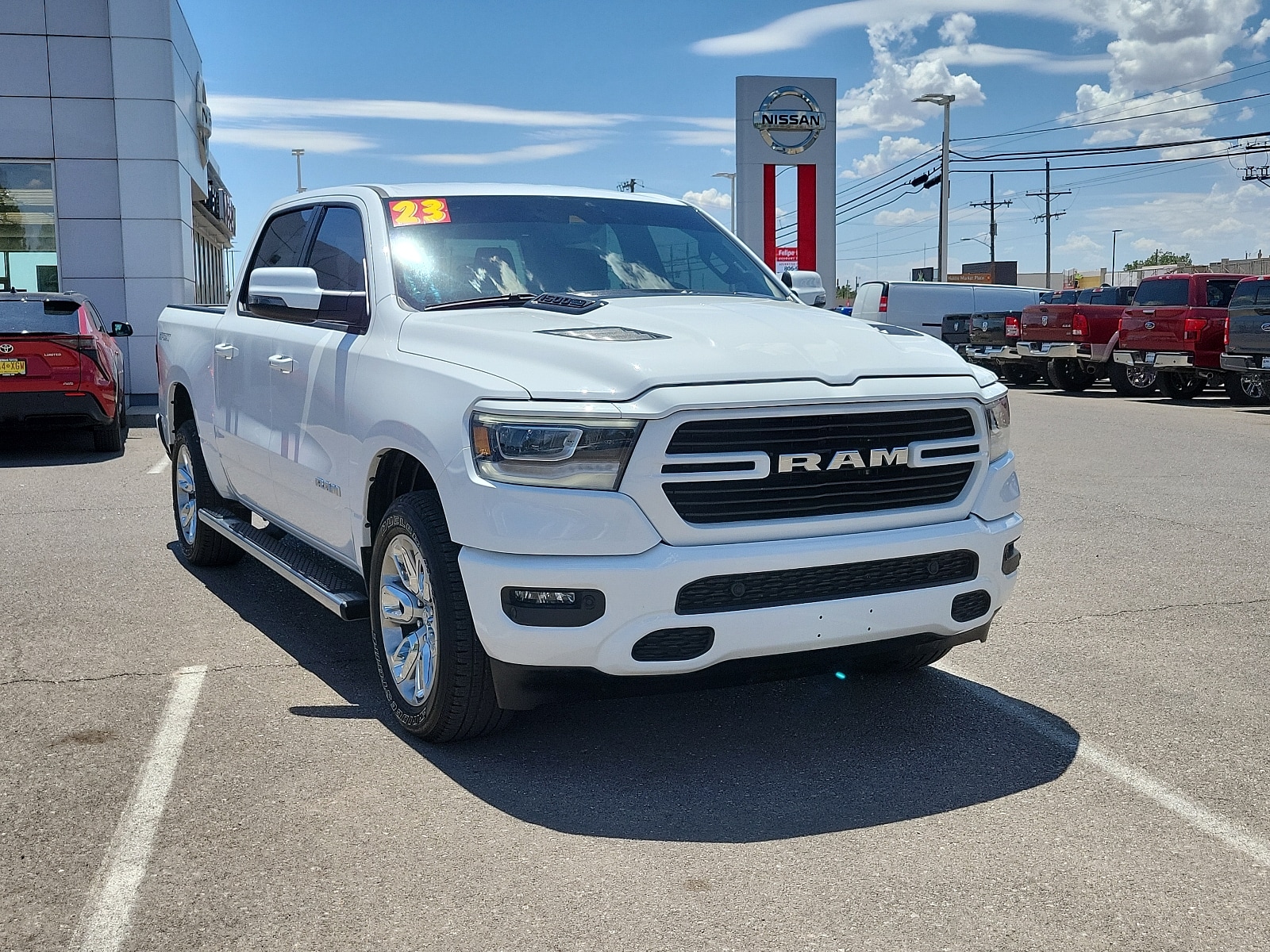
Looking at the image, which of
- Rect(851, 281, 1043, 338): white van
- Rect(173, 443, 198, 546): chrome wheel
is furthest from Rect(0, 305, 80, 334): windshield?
Rect(851, 281, 1043, 338): white van

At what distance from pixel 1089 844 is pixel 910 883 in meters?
0.60

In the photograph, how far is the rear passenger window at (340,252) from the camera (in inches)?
206

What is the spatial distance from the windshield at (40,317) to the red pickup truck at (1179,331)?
1582cm

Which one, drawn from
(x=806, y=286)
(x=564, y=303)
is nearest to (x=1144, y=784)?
(x=564, y=303)

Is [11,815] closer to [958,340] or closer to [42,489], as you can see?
[42,489]

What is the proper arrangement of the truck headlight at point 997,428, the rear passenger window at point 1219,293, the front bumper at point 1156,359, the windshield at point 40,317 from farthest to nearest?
1. the rear passenger window at point 1219,293
2. the front bumper at point 1156,359
3. the windshield at point 40,317
4. the truck headlight at point 997,428

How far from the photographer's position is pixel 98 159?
802 inches

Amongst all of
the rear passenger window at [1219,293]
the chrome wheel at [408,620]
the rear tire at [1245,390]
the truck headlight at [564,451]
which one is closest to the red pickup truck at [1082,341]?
the rear passenger window at [1219,293]

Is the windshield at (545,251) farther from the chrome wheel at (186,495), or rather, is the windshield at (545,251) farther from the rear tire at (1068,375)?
the rear tire at (1068,375)

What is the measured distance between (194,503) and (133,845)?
154 inches

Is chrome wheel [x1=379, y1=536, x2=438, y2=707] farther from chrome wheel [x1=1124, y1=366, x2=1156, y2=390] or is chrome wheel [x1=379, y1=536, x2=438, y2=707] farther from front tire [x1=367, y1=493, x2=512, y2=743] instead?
chrome wheel [x1=1124, y1=366, x2=1156, y2=390]

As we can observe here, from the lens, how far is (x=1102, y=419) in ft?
58.3

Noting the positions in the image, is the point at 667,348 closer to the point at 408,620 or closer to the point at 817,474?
the point at 817,474

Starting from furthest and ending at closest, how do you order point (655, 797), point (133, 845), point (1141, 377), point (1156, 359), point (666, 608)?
point (1141, 377), point (1156, 359), point (655, 797), point (666, 608), point (133, 845)
